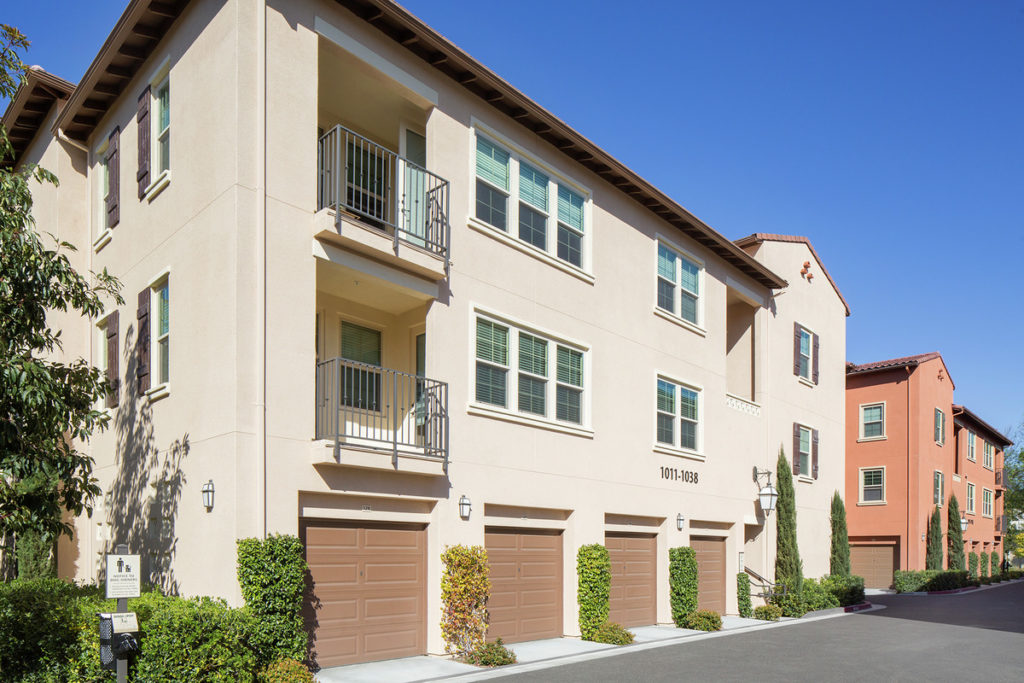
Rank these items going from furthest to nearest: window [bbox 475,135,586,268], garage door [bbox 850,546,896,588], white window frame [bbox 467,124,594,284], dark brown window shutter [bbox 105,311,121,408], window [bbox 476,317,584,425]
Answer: garage door [bbox 850,546,896,588] → window [bbox 475,135,586,268] → white window frame [bbox 467,124,594,284] → window [bbox 476,317,584,425] → dark brown window shutter [bbox 105,311,121,408]

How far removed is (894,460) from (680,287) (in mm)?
22565

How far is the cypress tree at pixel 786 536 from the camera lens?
83.7 ft

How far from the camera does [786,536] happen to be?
25.8m

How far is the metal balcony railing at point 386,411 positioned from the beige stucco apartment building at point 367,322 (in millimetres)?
69

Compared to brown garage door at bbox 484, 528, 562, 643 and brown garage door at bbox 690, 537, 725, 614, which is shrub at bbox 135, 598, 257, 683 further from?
brown garage door at bbox 690, 537, 725, 614

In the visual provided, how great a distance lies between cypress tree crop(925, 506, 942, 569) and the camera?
131 ft

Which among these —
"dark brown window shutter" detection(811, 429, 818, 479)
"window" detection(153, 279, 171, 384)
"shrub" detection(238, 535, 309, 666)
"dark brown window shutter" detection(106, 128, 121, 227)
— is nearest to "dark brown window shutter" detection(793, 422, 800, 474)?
"dark brown window shutter" detection(811, 429, 818, 479)

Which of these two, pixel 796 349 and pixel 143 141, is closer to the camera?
pixel 143 141

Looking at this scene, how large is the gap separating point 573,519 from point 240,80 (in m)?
10.3

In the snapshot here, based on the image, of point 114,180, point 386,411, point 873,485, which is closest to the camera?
point 386,411

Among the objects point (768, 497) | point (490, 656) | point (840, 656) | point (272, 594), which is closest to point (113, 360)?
point (272, 594)

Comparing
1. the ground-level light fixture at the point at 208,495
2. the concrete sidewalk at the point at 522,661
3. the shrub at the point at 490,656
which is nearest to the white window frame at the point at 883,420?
the concrete sidewalk at the point at 522,661

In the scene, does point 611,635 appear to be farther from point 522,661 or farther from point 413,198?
point 413,198

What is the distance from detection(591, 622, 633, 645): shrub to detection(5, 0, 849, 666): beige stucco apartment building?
720 millimetres
